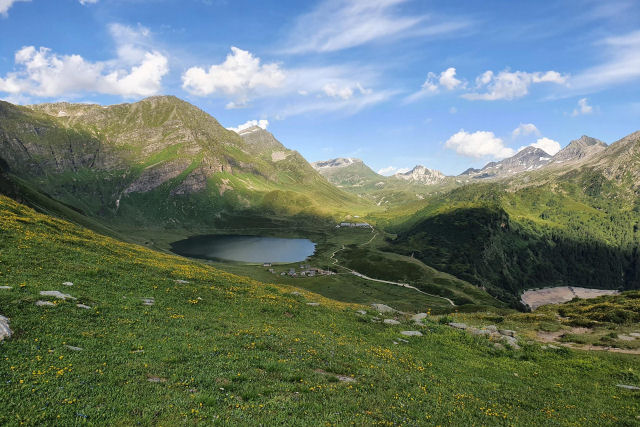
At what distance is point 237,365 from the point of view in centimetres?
1723

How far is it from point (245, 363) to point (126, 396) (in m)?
6.56

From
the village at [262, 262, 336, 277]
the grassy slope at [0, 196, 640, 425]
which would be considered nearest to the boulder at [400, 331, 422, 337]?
the grassy slope at [0, 196, 640, 425]

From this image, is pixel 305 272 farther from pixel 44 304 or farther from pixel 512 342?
pixel 44 304

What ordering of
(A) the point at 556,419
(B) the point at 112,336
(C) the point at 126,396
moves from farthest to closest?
(B) the point at 112,336 → (A) the point at 556,419 → (C) the point at 126,396

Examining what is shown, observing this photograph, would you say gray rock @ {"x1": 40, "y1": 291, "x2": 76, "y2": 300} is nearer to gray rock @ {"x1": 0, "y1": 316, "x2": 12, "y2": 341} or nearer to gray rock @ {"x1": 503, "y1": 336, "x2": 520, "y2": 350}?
gray rock @ {"x1": 0, "y1": 316, "x2": 12, "y2": 341}

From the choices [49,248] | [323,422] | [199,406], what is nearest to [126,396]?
[199,406]

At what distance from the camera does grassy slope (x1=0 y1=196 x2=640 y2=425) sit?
12.4 metres

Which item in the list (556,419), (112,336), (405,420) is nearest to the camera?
(405,420)

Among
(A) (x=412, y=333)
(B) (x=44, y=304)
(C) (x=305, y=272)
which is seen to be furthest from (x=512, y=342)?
(C) (x=305, y=272)

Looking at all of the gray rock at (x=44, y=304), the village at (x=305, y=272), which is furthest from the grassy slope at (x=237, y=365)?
the village at (x=305, y=272)

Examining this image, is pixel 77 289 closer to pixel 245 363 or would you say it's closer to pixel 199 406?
pixel 245 363

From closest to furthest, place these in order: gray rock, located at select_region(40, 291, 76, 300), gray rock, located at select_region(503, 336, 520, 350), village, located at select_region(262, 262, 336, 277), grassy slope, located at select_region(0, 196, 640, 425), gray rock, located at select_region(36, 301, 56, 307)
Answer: grassy slope, located at select_region(0, 196, 640, 425), gray rock, located at select_region(36, 301, 56, 307), gray rock, located at select_region(40, 291, 76, 300), gray rock, located at select_region(503, 336, 520, 350), village, located at select_region(262, 262, 336, 277)

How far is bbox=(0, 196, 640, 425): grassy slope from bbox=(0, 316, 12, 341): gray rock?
1.28 feet

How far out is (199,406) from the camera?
1248 cm
